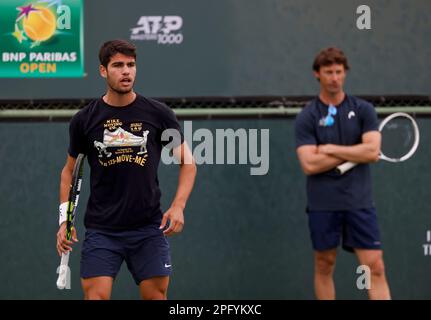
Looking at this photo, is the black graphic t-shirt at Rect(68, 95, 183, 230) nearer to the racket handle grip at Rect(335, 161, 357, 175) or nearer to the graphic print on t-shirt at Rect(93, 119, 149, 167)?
the graphic print on t-shirt at Rect(93, 119, 149, 167)

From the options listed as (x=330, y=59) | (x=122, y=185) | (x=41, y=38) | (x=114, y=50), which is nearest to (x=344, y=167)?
(x=330, y=59)

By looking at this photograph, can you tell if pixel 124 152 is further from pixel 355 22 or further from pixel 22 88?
pixel 355 22

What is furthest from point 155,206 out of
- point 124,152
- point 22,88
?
point 22,88

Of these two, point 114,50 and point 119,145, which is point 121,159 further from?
point 114,50

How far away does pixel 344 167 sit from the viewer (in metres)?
6.20

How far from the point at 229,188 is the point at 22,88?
1.56 meters

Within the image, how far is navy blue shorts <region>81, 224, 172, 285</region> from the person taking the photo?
18.4ft

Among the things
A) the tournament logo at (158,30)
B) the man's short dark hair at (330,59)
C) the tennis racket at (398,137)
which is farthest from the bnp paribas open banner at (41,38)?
the tennis racket at (398,137)

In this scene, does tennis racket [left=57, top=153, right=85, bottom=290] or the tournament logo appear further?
the tournament logo

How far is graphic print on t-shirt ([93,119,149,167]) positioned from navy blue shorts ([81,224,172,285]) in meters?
0.38

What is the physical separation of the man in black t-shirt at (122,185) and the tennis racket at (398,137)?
1825 mm

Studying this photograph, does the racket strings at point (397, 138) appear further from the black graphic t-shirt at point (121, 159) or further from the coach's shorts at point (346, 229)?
the black graphic t-shirt at point (121, 159)

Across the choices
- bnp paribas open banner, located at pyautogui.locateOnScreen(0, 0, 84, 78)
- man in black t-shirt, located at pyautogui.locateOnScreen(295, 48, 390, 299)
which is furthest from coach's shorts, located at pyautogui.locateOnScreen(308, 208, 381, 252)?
bnp paribas open banner, located at pyautogui.locateOnScreen(0, 0, 84, 78)

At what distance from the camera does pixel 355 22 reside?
23.1ft
